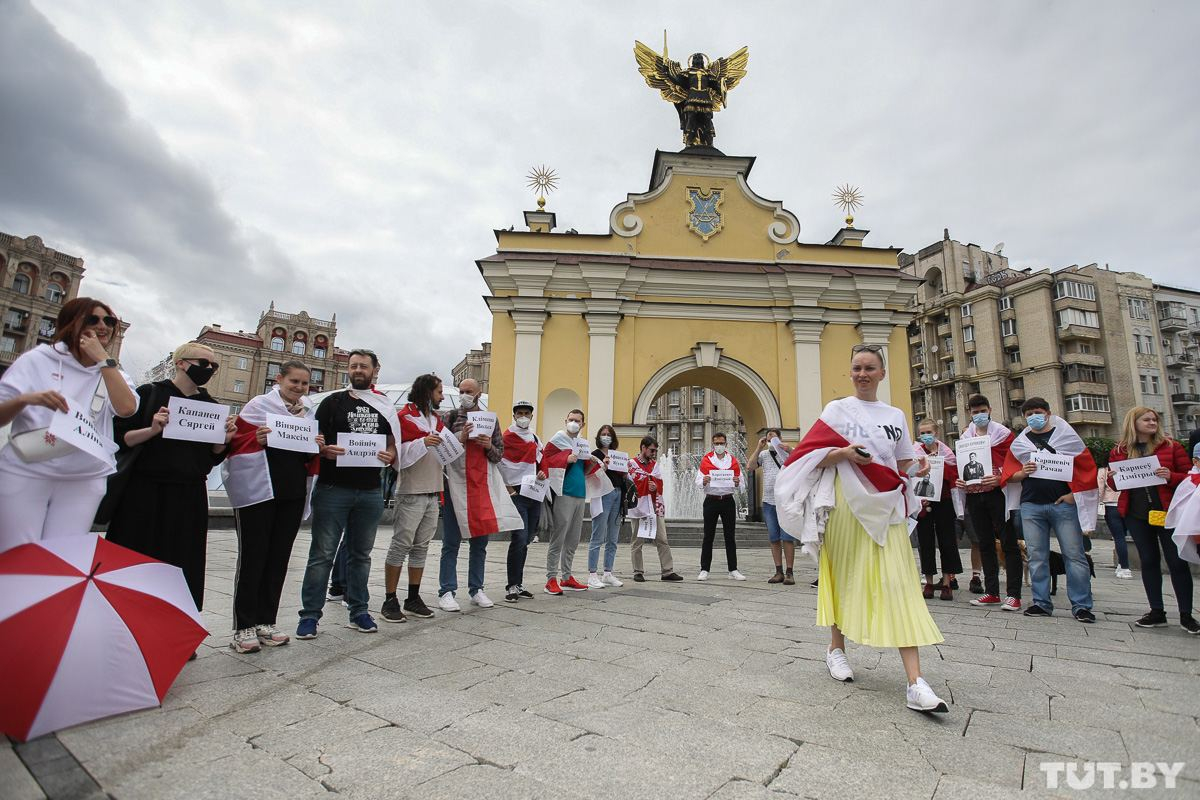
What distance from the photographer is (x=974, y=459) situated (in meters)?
6.22

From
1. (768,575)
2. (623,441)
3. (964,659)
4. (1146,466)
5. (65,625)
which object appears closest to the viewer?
(65,625)

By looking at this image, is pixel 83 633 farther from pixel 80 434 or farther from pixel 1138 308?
pixel 1138 308

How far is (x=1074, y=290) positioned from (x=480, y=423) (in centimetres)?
5653

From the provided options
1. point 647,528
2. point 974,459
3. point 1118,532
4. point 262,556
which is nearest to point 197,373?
point 262,556

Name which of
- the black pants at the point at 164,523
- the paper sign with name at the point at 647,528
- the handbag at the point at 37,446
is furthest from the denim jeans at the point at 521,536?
the handbag at the point at 37,446

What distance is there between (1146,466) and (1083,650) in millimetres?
1974

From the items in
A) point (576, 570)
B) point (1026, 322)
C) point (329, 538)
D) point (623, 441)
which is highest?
point (1026, 322)

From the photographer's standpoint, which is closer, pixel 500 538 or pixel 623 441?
pixel 500 538

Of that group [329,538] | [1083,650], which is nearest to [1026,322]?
[1083,650]

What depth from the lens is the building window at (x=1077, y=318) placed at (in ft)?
150

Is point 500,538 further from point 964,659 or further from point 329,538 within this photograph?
point 964,659

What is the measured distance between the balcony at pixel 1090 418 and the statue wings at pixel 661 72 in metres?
41.6

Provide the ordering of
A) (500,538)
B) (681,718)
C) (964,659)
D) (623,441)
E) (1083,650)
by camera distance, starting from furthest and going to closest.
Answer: (623,441) → (500,538) → (1083,650) → (964,659) → (681,718)

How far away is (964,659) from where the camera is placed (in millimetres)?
3900
